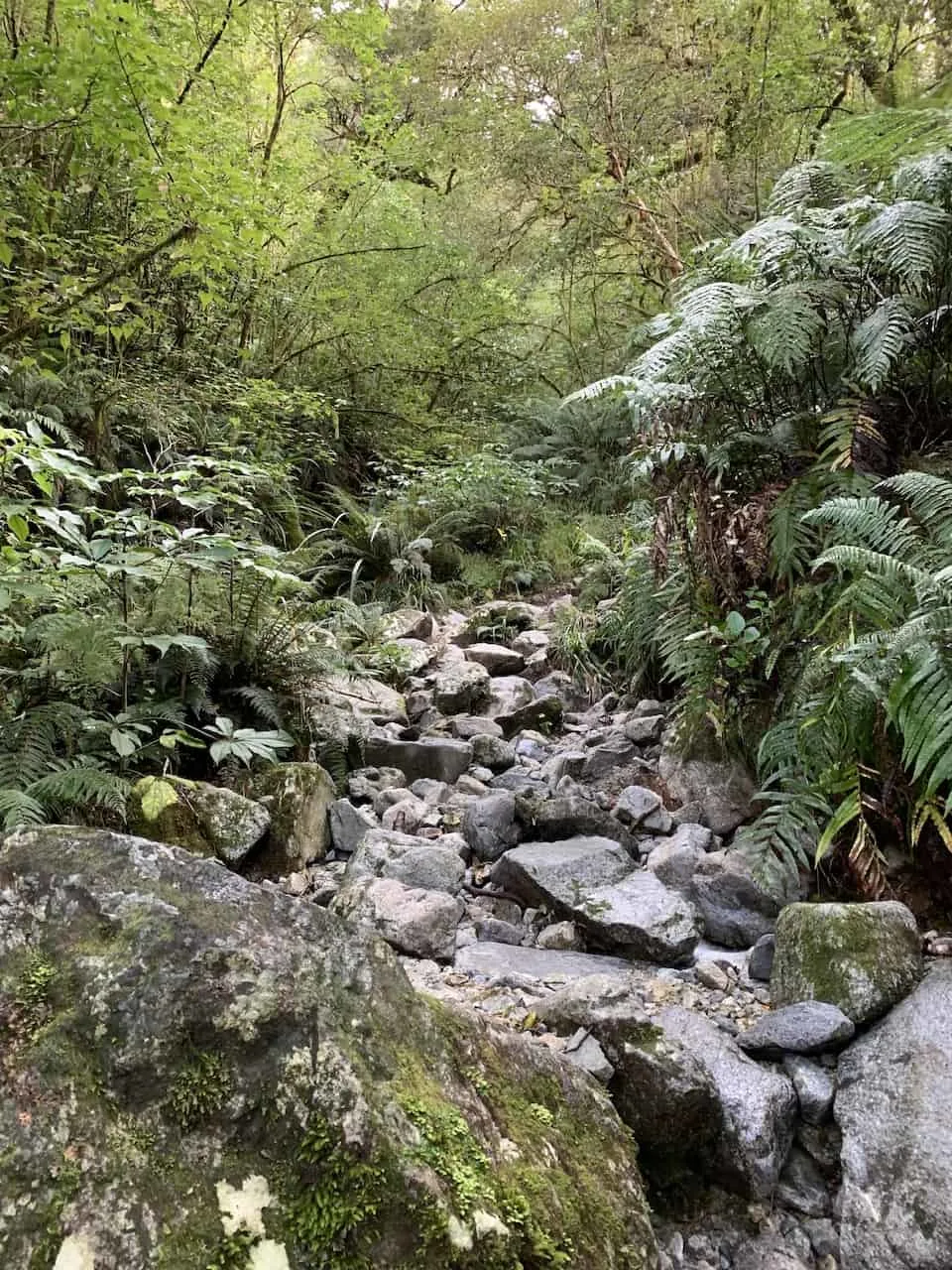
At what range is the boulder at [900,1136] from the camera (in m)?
1.44

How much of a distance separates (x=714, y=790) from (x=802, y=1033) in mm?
1321

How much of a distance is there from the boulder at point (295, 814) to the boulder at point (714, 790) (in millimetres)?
1493

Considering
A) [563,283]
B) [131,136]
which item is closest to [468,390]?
[563,283]

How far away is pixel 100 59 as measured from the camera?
3.15 m

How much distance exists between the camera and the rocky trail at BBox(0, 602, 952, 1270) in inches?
61.0

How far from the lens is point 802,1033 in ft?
6.03

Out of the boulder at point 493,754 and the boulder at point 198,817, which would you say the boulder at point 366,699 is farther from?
the boulder at point 198,817

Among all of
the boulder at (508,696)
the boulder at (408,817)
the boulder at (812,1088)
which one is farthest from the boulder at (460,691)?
the boulder at (812,1088)

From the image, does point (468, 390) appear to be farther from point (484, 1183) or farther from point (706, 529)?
point (484, 1183)

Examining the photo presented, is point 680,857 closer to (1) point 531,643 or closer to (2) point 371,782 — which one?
(2) point 371,782

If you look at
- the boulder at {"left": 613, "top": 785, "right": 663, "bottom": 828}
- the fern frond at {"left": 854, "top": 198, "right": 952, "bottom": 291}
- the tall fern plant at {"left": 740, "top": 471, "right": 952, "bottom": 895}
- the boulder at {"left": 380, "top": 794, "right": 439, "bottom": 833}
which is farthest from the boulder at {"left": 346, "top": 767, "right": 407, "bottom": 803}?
the fern frond at {"left": 854, "top": 198, "right": 952, "bottom": 291}

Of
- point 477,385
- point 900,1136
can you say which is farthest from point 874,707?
point 477,385

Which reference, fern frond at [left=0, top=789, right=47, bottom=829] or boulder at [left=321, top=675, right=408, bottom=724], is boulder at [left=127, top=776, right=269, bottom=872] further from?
boulder at [left=321, top=675, right=408, bottom=724]

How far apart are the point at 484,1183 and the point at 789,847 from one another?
1743mm
